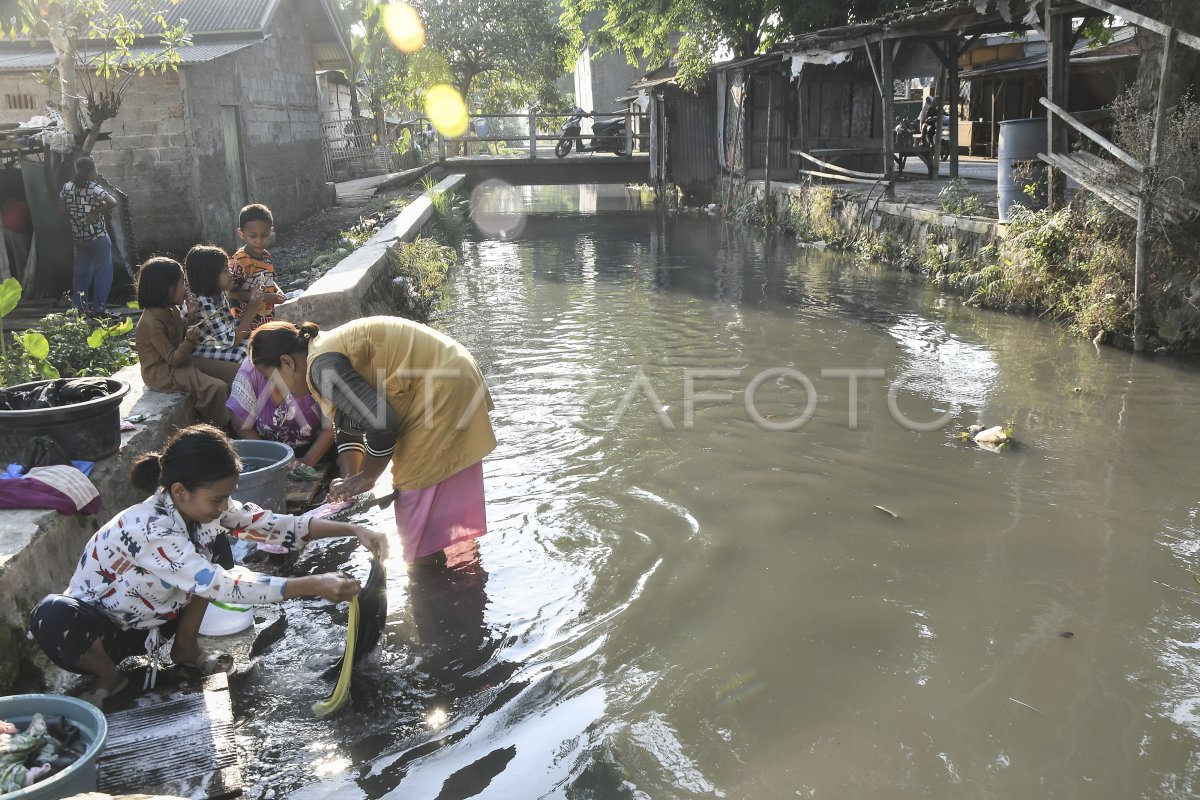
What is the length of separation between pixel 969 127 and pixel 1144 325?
56.4 feet

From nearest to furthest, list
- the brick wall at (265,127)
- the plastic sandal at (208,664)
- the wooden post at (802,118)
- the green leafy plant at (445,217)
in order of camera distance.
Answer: the plastic sandal at (208,664) < the brick wall at (265,127) < the green leafy plant at (445,217) < the wooden post at (802,118)

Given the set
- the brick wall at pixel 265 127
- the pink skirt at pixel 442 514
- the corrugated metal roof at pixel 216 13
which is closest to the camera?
the pink skirt at pixel 442 514

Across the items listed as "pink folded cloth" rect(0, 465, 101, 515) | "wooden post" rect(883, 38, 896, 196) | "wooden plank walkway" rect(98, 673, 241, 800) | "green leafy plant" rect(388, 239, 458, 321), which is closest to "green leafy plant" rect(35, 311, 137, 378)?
"pink folded cloth" rect(0, 465, 101, 515)

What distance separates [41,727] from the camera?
257 cm

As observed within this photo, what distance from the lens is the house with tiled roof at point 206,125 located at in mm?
11383

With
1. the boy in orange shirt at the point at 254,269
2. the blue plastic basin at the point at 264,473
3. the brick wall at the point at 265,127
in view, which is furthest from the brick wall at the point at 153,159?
the blue plastic basin at the point at 264,473

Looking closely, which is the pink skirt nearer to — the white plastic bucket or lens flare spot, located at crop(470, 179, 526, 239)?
the white plastic bucket

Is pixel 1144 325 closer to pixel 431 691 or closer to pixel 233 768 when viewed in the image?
pixel 431 691

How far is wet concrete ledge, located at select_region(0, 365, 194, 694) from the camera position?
321 centimetres

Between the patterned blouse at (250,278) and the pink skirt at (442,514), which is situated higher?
the patterned blouse at (250,278)

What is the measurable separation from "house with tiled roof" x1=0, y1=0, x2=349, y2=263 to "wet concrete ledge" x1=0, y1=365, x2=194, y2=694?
6.30 m

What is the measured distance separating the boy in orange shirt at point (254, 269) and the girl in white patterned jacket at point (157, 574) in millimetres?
2731

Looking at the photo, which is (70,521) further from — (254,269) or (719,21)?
(719,21)

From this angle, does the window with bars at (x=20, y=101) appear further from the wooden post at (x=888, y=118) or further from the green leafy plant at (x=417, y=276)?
the wooden post at (x=888, y=118)
